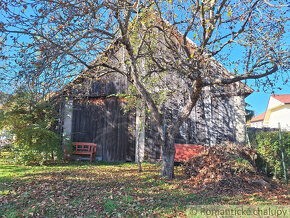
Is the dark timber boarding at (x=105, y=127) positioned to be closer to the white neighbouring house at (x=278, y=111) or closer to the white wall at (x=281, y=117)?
the white neighbouring house at (x=278, y=111)

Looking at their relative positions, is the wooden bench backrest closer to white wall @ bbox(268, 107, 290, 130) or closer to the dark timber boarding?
the dark timber boarding

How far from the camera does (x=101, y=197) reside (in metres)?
4.79

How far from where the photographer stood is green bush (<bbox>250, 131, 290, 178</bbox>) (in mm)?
7047

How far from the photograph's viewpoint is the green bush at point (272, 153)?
7.05 meters

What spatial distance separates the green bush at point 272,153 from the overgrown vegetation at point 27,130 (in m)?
8.36

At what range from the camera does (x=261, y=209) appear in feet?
13.5

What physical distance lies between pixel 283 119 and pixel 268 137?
23774 millimetres

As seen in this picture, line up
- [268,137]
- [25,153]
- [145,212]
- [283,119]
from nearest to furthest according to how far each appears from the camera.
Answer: [145,212], [268,137], [25,153], [283,119]

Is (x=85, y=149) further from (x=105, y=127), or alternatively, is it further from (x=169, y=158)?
(x=169, y=158)

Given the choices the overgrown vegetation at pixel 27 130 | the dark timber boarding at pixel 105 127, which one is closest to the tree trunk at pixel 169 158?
the dark timber boarding at pixel 105 127

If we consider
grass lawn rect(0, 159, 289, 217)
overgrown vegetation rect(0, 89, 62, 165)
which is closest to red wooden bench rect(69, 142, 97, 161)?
overgrown vegetation rect(0, 89, 62, 165)

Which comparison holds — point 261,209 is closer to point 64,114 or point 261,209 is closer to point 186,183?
point 186,183

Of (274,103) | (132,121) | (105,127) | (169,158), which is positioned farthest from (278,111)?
(169,158)

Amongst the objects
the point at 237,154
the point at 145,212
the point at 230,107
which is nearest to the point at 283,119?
the point at 230,107
